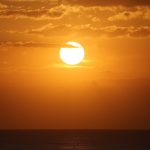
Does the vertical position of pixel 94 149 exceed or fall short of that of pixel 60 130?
it falls short

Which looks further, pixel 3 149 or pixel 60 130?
pixel 60 130

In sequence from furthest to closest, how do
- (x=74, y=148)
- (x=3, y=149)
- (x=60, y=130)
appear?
(x=60, y=130) < (x=74, y=148) < (x=3, y=149)

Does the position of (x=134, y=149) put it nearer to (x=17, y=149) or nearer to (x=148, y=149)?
(x=148, y=149)

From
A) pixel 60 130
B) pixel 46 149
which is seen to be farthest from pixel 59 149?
pixel 60 130

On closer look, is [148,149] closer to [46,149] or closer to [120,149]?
[120,149]

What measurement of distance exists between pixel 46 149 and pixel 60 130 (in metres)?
66.8

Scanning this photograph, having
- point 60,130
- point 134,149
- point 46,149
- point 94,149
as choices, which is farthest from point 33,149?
point 60,130

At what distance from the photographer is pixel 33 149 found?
50.0 m

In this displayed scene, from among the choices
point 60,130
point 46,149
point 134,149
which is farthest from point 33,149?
point 60,130

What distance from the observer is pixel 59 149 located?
51.8 metres

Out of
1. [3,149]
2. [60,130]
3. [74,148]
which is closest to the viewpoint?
[3,149]

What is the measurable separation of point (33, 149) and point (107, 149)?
6.60m

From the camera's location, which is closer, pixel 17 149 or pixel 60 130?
pixel 17 149

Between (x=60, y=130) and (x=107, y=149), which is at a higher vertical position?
(x=60, y=130)
